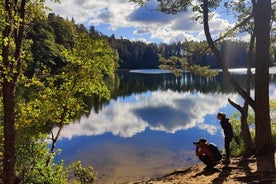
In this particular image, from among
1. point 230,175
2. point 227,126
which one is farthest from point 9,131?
point 227,126

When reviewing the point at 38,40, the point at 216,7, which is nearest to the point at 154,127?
the point at 216,7

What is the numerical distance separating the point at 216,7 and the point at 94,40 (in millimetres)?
6493

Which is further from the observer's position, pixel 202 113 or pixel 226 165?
pixel 202 113

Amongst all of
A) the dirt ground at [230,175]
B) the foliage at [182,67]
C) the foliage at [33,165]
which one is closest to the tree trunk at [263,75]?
the dirt ground at [230,175]

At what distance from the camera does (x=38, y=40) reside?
81.1m

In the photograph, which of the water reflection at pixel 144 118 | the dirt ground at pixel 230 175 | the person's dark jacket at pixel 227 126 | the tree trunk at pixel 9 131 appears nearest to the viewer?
the tree trunk at pixel 9 131

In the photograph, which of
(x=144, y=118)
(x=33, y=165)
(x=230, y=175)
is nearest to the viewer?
(x=230, y=175)

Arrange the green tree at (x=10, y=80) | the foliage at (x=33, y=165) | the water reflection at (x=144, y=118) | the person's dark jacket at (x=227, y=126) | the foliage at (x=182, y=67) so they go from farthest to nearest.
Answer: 1. the water reflection at (x=144, y=118)
2. the foliage at (x=182, y=67)
3. the person's dark jacket at (x=227, y=126)
4. the foliage at (x=33, y=165)
5. the green tree at (x=10, y=80)

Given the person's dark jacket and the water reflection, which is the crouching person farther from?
the water reflection

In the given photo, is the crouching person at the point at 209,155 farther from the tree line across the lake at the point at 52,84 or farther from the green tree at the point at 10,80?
the green tree at the point at 10,80

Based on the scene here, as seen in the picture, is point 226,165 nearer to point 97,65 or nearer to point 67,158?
point 97,65

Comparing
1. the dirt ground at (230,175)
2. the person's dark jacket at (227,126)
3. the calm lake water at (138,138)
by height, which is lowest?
the calm lake water at (138,138)

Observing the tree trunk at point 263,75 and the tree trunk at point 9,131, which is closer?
the tree trunk at point 9,131

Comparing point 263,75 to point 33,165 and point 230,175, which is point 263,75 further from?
point 33,165
